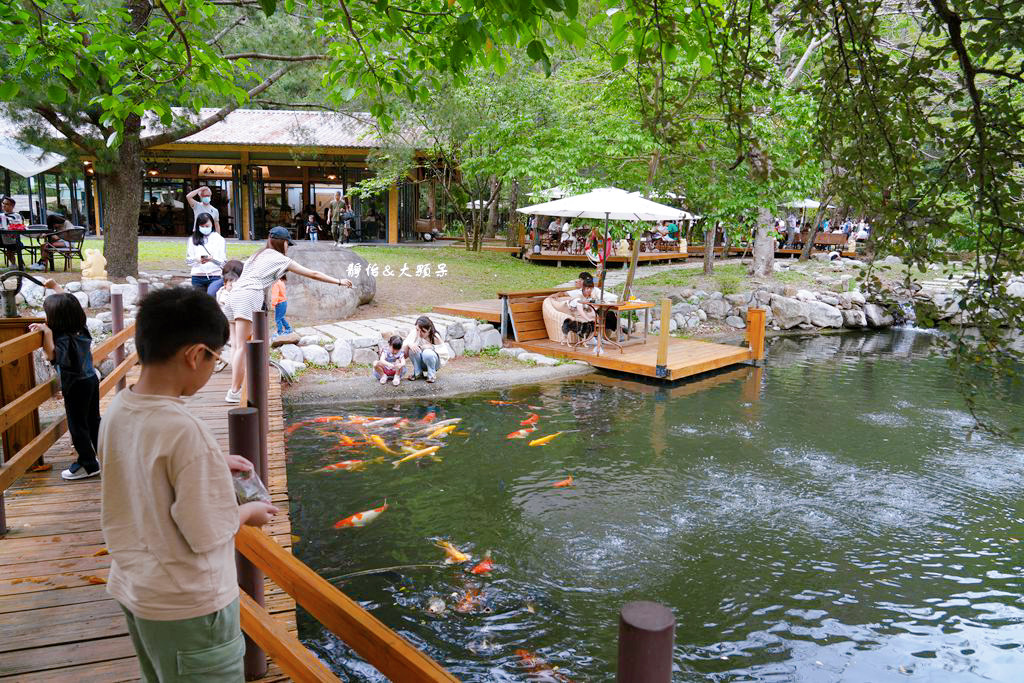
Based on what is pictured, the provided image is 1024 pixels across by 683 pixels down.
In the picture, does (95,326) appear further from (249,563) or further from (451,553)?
(249,563)

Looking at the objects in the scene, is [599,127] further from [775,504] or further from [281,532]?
[281,532]

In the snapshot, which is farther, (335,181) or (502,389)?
(335,181)

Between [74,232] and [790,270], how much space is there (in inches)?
730

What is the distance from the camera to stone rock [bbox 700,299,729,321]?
1712 centimetres

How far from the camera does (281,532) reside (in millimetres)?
Answer: 4402

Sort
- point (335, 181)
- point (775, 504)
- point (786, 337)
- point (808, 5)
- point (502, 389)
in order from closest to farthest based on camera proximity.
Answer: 1. point (808, 5)
2. point (775, 504)
3. point (502, 389)
4. point (786, 337)
5. point (335, 181)

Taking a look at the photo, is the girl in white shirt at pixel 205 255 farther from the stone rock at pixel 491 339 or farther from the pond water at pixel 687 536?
the stone rock at pixel 491 339

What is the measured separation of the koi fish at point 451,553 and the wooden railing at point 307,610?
10.2 ft

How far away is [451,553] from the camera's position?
601 centimetres

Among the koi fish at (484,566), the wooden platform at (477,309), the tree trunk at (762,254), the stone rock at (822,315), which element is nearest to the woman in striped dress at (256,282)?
the koi fish at (484,566)

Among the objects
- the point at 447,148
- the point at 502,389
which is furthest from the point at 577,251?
the point at 502,389

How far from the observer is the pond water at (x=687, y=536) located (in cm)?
494

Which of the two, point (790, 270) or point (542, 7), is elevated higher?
point (542, 7)

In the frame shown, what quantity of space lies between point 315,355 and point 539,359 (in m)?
3.60
